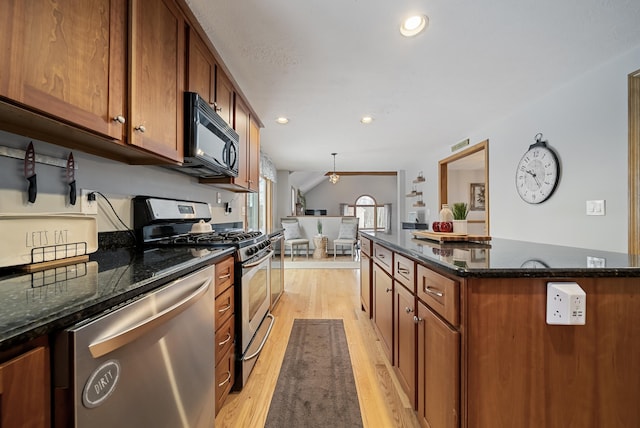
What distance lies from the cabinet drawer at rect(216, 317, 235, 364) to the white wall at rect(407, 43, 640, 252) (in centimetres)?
265

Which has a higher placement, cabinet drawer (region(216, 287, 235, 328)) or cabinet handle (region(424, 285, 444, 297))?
cabinet handle (region(424, 285, 444, 297))

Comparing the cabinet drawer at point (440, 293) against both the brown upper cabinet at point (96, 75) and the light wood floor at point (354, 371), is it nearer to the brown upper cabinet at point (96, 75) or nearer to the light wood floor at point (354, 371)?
the light wood floor at point (354, 371)

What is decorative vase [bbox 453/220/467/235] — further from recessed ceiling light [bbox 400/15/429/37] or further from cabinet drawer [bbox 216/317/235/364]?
cabinet drawer [bbox 216/317/235/364]

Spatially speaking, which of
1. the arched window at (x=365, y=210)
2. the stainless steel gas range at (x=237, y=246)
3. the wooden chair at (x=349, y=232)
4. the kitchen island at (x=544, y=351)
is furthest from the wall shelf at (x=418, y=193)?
the arched window at (x=365, y=210)

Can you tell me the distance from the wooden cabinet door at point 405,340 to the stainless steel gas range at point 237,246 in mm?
928

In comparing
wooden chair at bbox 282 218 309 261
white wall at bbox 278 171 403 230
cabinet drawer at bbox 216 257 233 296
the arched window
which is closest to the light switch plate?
cabinet drawer at bbox 216 257 233 296

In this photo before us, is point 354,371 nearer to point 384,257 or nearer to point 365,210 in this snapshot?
point 384,257

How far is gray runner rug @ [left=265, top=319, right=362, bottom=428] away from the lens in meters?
1.37

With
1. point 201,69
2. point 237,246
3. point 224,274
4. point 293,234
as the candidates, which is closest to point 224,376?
point 224,274

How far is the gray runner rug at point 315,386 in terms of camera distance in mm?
1366

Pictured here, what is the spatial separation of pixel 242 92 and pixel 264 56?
0.61 metres

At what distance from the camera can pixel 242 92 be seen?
2.30 meters

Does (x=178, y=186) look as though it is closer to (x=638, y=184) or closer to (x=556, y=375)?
(x=556, y=375)

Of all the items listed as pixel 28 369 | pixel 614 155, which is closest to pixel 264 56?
pixel 28 369
